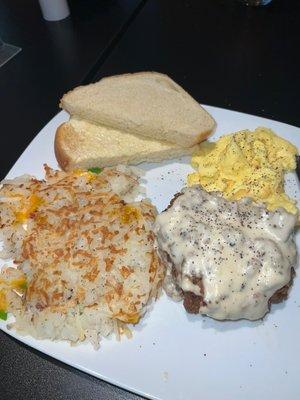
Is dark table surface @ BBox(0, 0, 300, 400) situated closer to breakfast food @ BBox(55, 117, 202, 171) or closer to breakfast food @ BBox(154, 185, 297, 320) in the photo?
breakfast food @ BBox(55, 117, 202, 171)

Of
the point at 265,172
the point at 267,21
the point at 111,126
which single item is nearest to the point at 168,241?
the point at 265,172

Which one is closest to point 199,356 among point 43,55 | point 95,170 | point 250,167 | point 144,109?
point 250,167

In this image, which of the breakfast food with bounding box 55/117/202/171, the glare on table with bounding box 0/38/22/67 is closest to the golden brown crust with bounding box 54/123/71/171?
the breakfast food with bounding box 55/117/202/171

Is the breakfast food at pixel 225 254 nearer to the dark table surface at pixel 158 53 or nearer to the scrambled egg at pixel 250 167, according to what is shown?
the scrambled egg at pixel 250 167

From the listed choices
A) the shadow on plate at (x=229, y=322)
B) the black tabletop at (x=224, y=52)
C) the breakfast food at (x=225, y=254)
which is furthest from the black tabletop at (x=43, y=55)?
the shadow on plate at (x=229, y=322)

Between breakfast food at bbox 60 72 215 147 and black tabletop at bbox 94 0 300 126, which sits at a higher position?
breakfast food at bbox 60 72 215 147

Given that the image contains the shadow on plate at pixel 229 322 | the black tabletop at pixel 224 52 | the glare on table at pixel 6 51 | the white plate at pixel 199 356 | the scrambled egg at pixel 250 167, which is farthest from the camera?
the glare on table at pixel 6 51
